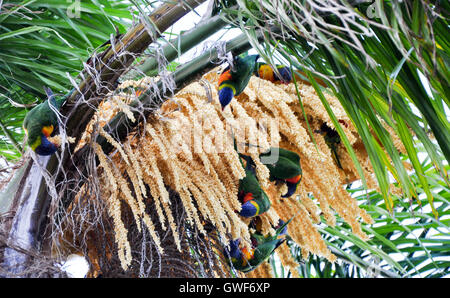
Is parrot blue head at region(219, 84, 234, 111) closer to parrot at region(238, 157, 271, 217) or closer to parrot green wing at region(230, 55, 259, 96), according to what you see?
parrot green wing at region(230, 55, 259, 96)

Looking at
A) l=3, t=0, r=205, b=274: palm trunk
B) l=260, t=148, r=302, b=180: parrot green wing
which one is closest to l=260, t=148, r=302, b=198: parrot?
l=260, t=148, r=302, b=180: parrot green wing

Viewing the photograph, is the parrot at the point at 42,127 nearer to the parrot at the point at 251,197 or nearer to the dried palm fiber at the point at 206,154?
the dried palm fiber at the point at 206,154

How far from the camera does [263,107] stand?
0.78 metres

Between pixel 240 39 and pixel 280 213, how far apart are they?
0.40m

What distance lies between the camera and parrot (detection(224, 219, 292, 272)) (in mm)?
806

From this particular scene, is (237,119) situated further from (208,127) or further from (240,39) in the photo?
(240,39)

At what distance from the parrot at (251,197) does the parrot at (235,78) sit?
0.45 feet

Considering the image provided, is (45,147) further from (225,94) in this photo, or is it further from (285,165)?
(285,165)

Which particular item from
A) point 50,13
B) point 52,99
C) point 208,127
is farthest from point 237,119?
point 50,13

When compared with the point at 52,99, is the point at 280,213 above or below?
below

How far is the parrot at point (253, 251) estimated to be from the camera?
0.81 m

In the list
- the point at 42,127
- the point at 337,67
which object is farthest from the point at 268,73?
the point at 42,127
